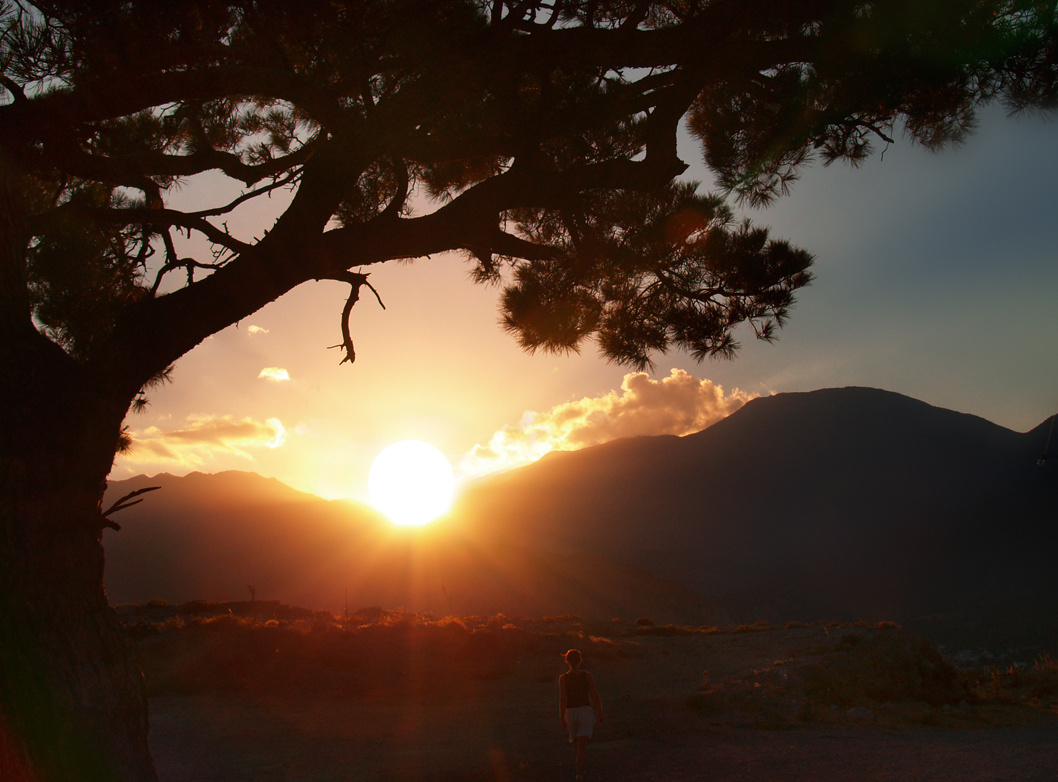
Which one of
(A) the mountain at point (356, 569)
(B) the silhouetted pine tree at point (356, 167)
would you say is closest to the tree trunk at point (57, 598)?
(B) the silhouetted pine tree at point (356, 167)

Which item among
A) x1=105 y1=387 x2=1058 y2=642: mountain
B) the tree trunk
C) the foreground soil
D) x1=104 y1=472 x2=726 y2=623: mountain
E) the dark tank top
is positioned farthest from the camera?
x1=105 y1=387 x2=1058 y2=642: mountain

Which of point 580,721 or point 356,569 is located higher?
point 580,721

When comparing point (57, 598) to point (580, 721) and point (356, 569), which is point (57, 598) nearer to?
point (580, 721)

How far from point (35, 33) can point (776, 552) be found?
3499 inches

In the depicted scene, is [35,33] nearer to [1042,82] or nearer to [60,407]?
[60,407]

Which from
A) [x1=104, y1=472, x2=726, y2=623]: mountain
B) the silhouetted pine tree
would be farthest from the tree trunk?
[x1=104, y1=472, x2=726, y2=623]: mountain

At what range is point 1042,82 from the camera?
4.68m

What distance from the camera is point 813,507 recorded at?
90000 mm

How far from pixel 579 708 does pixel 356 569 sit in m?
55.6

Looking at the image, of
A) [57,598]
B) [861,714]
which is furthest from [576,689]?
[861,714]

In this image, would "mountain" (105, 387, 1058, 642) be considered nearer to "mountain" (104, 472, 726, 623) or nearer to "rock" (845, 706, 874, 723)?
"mountain" (104, 472, 726, 623)

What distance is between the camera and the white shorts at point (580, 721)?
5.84m

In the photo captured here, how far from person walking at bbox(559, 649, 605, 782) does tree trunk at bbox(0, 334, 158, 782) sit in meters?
3.64

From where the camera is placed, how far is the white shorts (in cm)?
584
